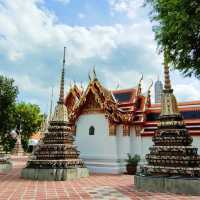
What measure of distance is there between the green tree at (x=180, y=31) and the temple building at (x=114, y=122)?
9986 mm

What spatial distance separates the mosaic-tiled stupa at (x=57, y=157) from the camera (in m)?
14.7

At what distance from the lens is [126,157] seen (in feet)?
64.3

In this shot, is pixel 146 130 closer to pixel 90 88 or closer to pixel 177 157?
pixel 90 88

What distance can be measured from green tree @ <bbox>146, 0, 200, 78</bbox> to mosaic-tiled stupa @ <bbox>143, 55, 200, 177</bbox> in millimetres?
3508

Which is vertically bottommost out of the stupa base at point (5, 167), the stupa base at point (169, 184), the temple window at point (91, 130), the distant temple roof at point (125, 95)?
the stupa base at point (169, 184)

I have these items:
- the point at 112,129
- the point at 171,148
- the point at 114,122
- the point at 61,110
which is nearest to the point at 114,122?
the point at 114,122

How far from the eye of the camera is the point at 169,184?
10445 mm

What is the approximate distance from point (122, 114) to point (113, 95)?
222 centimetres

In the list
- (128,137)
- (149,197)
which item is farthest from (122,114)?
(149,197)

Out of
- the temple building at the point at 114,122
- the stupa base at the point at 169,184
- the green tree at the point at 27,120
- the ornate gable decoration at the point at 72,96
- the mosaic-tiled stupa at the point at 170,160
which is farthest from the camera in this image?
the green tree at the point at 27,120

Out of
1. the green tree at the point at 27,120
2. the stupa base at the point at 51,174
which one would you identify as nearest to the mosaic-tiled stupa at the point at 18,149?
the green tree at the point at 27,120

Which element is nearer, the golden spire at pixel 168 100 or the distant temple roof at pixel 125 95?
the golden spire at pixel 168 100

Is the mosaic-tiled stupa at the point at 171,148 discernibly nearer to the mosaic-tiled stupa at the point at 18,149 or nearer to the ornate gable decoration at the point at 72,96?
the ornate gable decoration at the point at 72,96

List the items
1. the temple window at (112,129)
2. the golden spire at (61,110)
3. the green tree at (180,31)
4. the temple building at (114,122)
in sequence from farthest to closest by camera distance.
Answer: the temple window at (112,129), the temple building at (114,122), the golden spire at (61,110), the green tree at (180,31)
